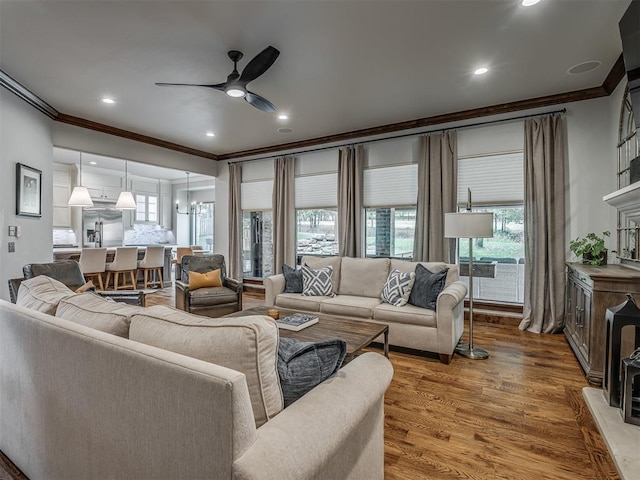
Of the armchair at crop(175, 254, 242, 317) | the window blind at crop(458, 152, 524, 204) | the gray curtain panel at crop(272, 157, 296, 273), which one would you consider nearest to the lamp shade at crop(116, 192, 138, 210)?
the armchair at crop(175, 254, 242, 317)

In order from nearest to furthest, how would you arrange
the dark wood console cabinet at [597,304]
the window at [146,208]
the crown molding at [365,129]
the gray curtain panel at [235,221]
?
1. the dark wood console cabinet at [597,304]
2. the crown molding at [365,129]
3. the gray curtain panel at [235,221]
4. the window at [146,208]

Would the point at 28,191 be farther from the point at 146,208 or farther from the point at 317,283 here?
the point at 146,208

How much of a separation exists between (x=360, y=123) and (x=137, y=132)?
3.57 metres

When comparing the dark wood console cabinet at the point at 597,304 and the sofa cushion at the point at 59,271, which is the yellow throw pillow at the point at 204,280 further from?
the dark wood console cabinet at the point at 597,304

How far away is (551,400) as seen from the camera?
2.49 metres

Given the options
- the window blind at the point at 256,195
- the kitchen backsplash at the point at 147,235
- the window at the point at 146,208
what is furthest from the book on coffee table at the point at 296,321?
the window at the point at 146,208

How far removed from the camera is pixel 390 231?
5.41 metres

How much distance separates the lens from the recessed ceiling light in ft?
10.7

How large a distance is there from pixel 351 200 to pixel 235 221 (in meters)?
2.72

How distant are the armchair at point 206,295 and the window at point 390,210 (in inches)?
89.7

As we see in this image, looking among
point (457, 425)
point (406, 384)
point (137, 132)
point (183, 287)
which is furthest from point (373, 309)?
point (137, 132)

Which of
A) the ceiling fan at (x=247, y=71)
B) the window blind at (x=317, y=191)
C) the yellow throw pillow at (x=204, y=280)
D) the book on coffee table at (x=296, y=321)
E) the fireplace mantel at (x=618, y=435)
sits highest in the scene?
the ceiling fan at (x=247, y=71)

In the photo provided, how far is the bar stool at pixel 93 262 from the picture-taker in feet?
19.4

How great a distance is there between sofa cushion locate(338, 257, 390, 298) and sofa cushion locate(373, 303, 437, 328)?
0.47 metres
